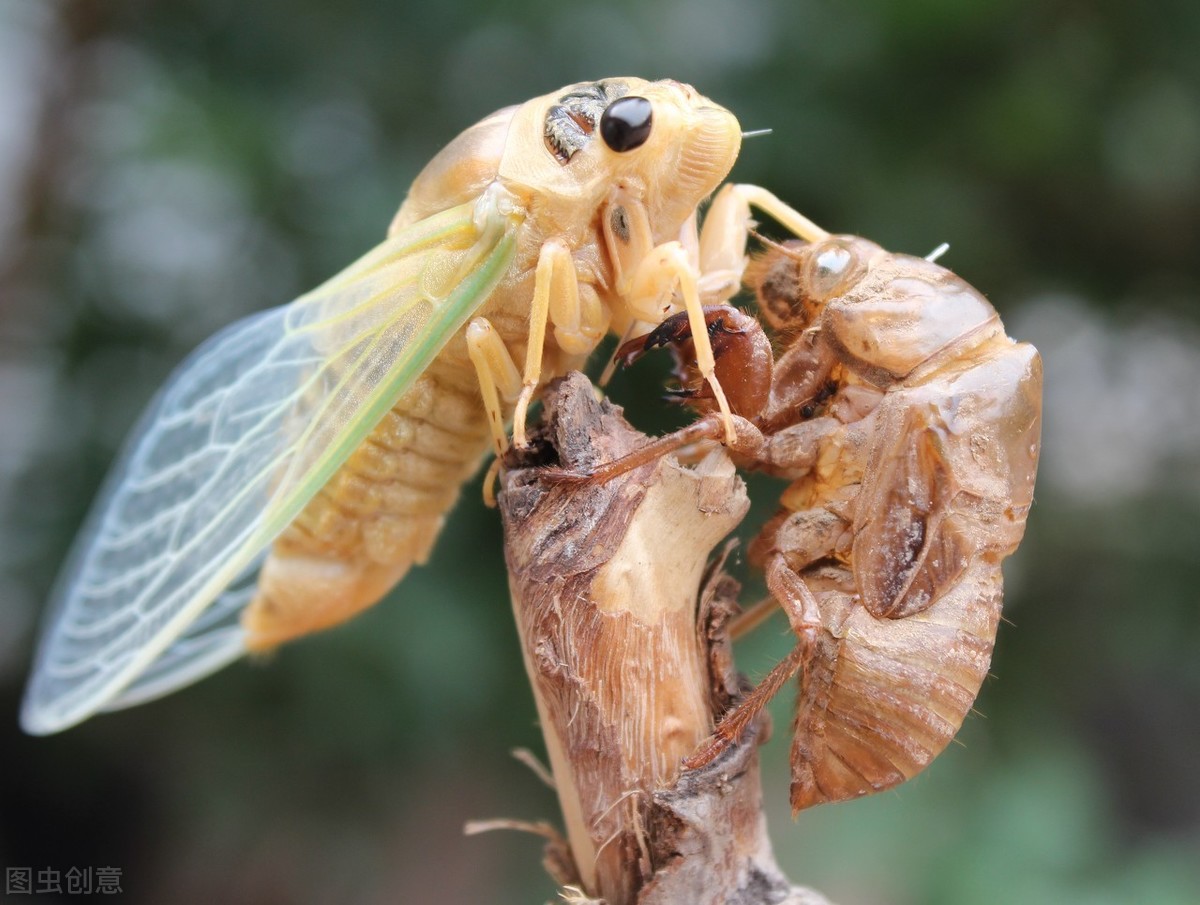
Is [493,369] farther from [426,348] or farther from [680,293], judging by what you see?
[680,293]

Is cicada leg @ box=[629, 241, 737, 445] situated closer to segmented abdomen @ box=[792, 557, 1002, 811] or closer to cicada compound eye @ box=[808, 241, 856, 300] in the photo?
cicada compound eye @ box=[808, 241, 856, 300]

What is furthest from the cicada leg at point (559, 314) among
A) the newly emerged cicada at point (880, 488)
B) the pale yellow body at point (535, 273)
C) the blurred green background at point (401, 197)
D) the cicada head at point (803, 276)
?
the blurred green background at point (401, 197)

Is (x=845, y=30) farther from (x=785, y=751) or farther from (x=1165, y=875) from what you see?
(x=1165, y=875)

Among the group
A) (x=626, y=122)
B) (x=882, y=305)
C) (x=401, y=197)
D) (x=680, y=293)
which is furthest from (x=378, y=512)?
(x=401, y=197)

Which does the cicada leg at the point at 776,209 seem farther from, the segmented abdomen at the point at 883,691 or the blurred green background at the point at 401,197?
the blurred green background at the point at 401,197

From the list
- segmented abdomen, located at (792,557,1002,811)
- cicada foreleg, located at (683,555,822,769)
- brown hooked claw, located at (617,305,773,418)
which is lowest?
segmented abdomen, located at (792,557,1002,811)

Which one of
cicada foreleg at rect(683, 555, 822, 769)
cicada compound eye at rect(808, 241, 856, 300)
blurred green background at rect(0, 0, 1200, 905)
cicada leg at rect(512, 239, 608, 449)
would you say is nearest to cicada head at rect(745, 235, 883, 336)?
cicada compound eye at rect(808, 241, 856, 300)
